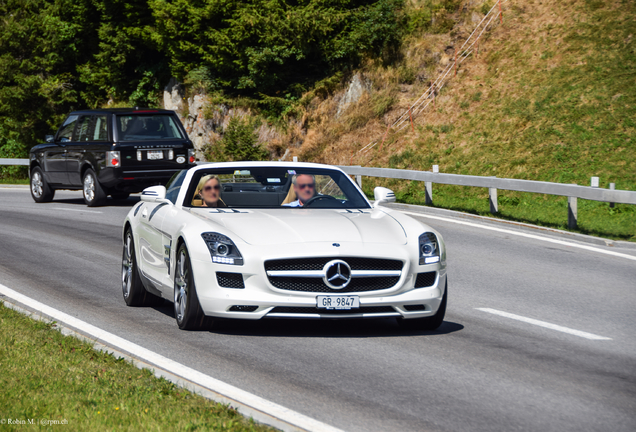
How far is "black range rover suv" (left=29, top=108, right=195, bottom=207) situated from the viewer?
19453 millimetres

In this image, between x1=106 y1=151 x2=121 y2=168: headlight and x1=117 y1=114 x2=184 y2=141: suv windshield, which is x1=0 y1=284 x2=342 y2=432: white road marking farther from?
x1=117 y1=114 x2=184 y2=141: suv windshield

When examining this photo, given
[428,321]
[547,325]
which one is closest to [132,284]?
[428,321]

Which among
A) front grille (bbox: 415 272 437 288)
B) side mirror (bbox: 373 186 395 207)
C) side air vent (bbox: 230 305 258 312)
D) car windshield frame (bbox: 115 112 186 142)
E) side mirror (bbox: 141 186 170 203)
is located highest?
car windshield frame (bbox: 115 112 186 142)

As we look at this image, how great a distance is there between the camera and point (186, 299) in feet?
24.1

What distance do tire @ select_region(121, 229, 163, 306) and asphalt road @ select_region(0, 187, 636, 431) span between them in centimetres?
16

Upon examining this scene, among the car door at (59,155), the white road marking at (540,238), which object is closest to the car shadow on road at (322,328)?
the white road marking at (540,238)

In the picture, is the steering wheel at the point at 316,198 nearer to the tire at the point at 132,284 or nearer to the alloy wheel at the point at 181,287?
the alloy wheel at the point at 181,287

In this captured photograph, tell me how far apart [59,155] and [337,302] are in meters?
16.2

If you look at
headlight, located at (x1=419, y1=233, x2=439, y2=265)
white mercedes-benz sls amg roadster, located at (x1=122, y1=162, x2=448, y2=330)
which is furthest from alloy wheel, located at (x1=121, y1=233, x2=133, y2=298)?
headlight, located at (x1=419, y1=233, x2=439, y2=265)

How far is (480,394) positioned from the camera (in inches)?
217

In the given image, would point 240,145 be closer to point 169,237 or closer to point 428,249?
point 169,237

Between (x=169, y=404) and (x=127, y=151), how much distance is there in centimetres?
1503

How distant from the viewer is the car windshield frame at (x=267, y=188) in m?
8.26

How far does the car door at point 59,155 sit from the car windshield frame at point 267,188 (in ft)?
43.4
